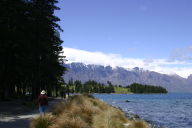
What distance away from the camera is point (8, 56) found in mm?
36562

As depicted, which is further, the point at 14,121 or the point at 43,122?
the point at 14,121

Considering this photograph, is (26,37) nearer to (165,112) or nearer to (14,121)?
(14,121)

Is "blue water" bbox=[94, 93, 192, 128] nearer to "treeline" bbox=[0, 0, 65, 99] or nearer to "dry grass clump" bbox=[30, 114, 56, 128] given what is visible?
"treeline" bbox=[0, 0, 65, 99]

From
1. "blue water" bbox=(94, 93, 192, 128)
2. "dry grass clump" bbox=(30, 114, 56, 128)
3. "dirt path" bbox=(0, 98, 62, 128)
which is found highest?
"dry grass clump" bbox=(30, 114, 56, 128)

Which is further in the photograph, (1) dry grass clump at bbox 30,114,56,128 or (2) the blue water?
(2) the blue water

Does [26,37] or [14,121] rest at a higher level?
[26,37]

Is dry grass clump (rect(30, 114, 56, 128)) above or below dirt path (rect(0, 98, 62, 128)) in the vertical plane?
above

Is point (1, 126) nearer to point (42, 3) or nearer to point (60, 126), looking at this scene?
point (60, 126)

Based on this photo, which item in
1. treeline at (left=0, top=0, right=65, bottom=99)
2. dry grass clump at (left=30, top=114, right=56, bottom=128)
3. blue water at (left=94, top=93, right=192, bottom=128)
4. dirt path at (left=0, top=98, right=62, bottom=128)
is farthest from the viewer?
blue water at (left=94, top=93, right=192, bottom=128)

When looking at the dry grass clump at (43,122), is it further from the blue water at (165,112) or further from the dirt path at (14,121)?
the blue water at (165,112)

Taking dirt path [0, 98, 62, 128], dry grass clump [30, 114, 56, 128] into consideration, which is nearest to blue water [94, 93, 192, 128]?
dirt path [0, 98, 62, 128]

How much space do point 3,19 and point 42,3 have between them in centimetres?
1116

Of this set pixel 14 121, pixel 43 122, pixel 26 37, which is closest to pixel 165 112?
pixel 26 37

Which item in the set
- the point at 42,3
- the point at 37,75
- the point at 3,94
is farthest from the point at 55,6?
the point at 3,94
